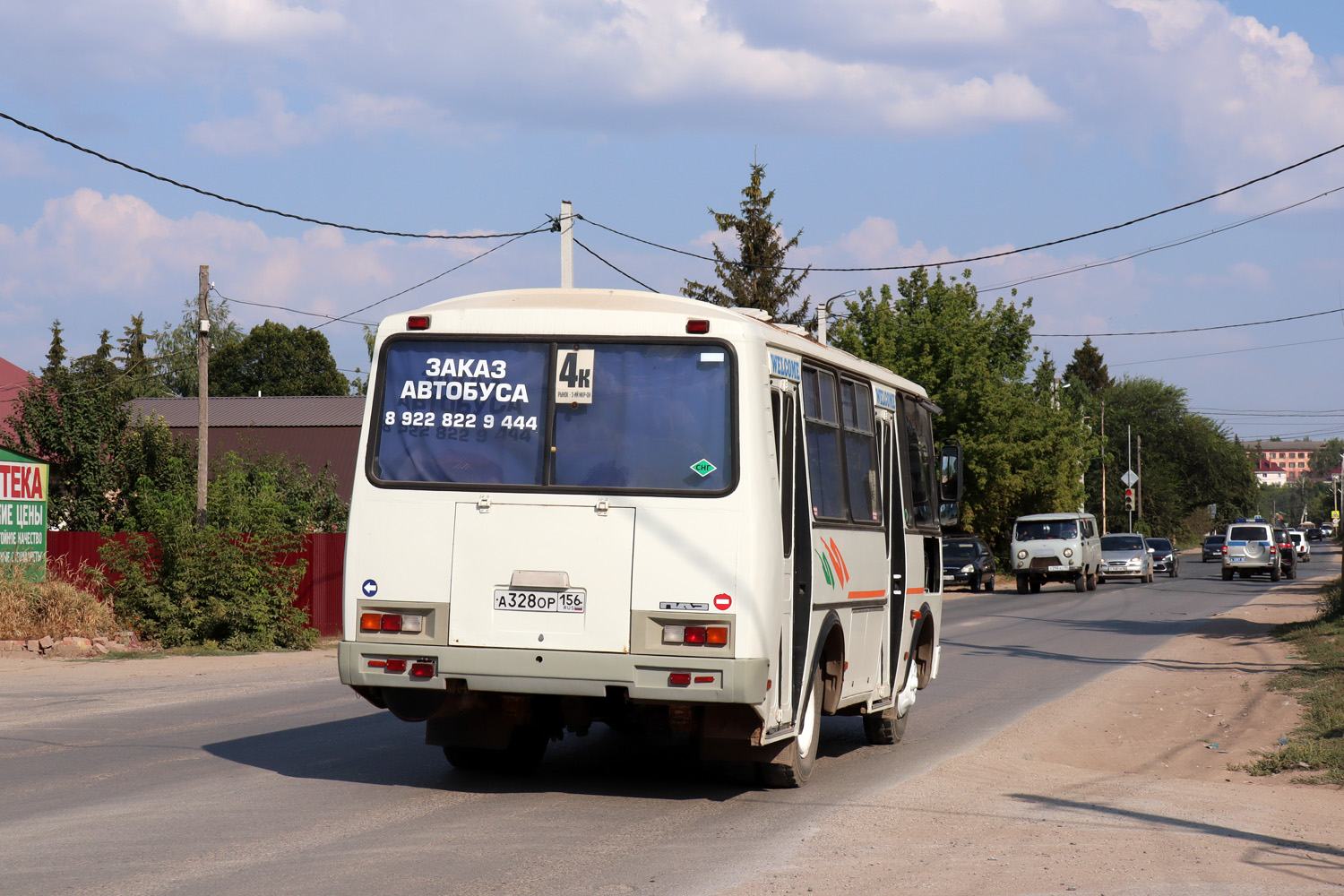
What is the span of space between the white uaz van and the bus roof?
34672mm

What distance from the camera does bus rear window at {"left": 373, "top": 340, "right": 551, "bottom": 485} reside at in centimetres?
830

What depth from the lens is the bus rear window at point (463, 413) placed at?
8297 millimetres

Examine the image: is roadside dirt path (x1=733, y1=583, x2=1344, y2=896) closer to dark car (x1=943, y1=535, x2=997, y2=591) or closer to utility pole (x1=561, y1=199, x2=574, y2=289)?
utility pole (x1=561, y1=199, x2=574, y2=289)

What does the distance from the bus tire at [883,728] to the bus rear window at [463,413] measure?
4527mm

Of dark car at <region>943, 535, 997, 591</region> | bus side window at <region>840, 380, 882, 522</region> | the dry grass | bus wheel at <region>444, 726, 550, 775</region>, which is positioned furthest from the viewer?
dark car at <region>943, 535, 997, 591</region>

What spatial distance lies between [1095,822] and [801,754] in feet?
6.26

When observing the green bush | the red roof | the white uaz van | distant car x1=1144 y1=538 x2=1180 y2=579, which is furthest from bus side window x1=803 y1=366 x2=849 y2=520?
the red roof

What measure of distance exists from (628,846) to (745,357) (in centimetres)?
281

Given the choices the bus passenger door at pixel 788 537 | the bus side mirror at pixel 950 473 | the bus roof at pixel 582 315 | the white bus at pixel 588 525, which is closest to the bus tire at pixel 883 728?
the bus side mirror at pixel 950 473

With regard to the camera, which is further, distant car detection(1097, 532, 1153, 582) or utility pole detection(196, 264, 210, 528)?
distant car detection(1097, 532, 1153, 582)

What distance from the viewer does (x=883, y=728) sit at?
459 inches

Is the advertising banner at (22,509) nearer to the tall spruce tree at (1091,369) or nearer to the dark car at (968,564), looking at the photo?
the dark car at (968,564)

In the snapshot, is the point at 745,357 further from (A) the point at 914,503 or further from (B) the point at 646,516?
(A) the point at 914,503

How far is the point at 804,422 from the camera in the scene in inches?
354
